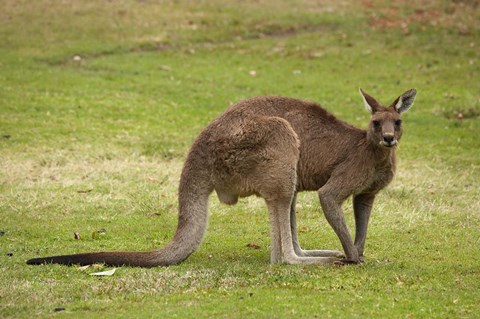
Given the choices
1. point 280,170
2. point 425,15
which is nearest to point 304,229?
point 280,170

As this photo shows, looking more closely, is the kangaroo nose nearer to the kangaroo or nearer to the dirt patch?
the kangaroo

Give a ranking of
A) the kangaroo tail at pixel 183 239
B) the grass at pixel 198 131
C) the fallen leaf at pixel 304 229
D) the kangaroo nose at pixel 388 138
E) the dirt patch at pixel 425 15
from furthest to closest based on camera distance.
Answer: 1. the dirt patch at pixel 425 15
2. the fallen leaf at pixel 304 229
3. the kangaroo nose at pixel 388 138
4. the kangaroo tail at pixel 183 239
5. the grass at pixel 198 131

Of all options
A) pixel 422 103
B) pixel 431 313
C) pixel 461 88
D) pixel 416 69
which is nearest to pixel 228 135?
pixel 431 313

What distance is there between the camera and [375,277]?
7.61m

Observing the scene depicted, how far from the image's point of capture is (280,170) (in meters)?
7.92

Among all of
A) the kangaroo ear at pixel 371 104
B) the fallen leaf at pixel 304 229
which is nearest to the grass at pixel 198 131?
the fallen leaf at pixel 304 229

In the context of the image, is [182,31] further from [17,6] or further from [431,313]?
[431,313]

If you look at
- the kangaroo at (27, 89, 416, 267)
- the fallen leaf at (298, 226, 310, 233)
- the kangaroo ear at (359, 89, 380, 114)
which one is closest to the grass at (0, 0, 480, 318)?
the fallen leaf at (298, 226, 310, 233)

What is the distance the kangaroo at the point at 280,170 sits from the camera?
7902 millimetres

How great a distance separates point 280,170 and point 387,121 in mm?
1135

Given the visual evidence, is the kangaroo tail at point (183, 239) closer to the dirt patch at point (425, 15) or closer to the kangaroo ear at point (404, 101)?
the kangaroo ear at point (404, 101)

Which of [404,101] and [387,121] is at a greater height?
[404,101]

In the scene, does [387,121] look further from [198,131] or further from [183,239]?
[198,131]

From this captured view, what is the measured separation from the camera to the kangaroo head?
7887 mm
